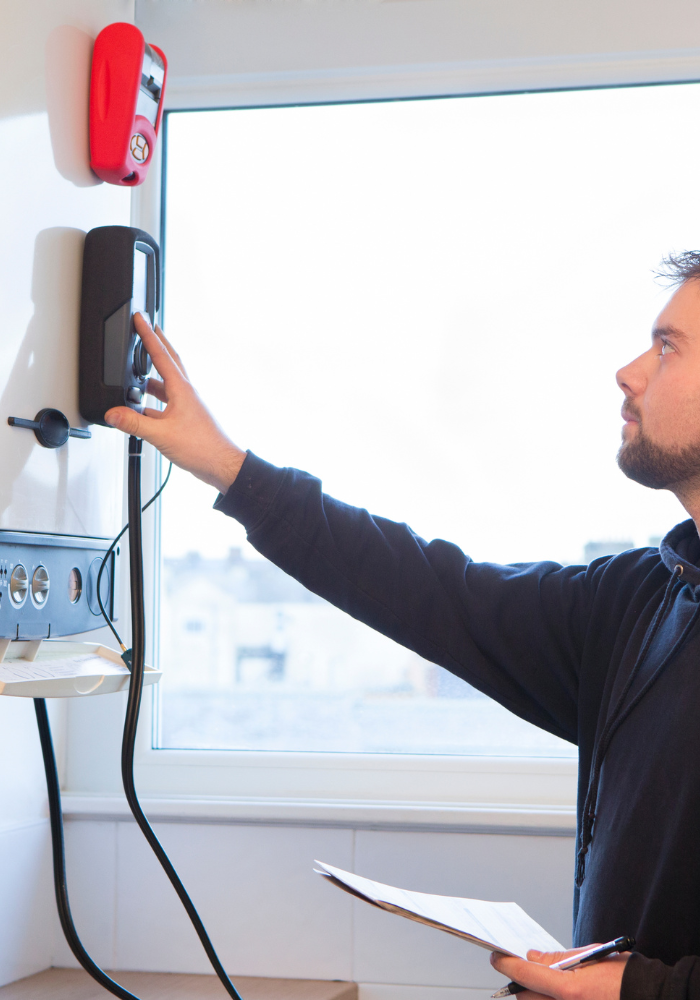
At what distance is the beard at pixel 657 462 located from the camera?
100 centimetres

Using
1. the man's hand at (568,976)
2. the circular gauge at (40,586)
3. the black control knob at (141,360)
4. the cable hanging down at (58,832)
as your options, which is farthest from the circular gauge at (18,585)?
the man's hand at (568,976)

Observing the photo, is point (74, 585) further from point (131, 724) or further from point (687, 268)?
point (687, 268)

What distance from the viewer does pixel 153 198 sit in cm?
155

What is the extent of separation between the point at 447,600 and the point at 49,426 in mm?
551

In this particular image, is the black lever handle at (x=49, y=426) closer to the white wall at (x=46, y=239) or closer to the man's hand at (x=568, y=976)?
the white wall at (x=46, y=239)

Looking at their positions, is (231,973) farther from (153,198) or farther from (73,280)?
(153,198)

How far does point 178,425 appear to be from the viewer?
0.97m

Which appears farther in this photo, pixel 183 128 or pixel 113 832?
pixel 183 128

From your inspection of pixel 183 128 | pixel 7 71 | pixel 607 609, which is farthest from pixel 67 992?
pixel 183 128

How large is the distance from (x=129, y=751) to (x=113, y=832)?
0.60 m

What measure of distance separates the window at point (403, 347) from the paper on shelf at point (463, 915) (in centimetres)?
55

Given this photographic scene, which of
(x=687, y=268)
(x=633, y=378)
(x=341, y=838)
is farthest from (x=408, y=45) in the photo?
(x=341, y=838)

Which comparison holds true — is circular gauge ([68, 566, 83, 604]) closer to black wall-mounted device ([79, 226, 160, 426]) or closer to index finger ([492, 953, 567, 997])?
black wall-mounted device ([79, 226, 160, 426])

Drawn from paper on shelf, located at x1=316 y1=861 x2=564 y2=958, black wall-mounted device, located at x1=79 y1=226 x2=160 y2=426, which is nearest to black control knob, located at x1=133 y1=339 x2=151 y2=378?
black wall-mounted device, located at x1=79 y1=226 x2=160 y2=426
